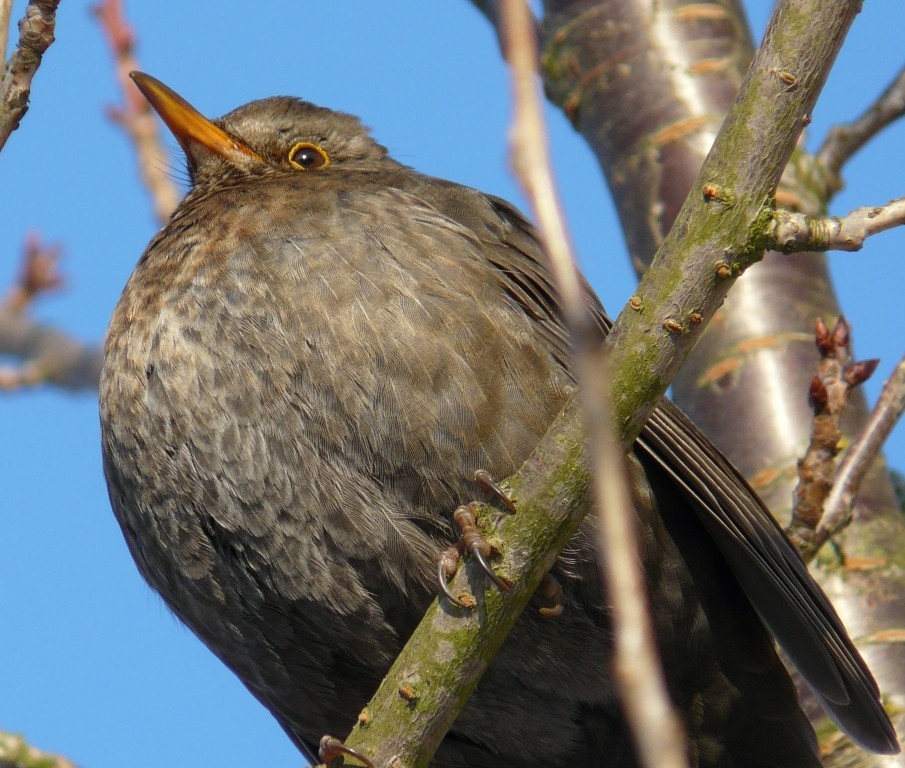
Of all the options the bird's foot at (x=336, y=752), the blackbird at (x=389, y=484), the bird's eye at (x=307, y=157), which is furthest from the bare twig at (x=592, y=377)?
the bird's eye at (x=307, y=157)

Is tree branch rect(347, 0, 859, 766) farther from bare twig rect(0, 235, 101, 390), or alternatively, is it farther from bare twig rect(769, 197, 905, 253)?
bare twig rect(0, 235, 101, 390)

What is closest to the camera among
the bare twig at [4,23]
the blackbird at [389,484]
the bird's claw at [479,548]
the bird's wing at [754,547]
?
the bare twig at [4,23]

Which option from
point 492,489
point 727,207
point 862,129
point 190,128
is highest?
point 862,129

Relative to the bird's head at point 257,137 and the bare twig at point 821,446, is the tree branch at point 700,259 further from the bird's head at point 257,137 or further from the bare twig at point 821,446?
the bird's head at point 257,137

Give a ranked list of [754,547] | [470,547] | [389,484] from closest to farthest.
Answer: [470,547] < [389,484] < [754,547]

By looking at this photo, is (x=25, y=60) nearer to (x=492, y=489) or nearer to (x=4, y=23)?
(x=4, y=23)

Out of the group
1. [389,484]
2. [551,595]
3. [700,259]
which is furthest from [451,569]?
[700,259]

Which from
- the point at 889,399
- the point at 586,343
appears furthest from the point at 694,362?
the point at 586,343
